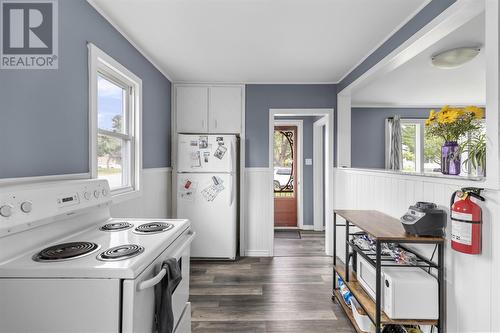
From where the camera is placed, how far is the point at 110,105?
2422 millimetres

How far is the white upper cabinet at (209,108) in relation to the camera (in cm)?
380

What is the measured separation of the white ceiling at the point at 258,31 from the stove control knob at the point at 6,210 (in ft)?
5.37

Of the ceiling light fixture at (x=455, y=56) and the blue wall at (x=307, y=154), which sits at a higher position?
the ceiling light fixture at (x=455, y=56)

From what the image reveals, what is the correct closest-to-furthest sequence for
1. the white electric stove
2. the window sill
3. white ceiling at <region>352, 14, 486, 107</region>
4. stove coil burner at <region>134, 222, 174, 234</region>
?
the white electric stove < stove coil burner at <region>134, 222, 174, 234</region> < the window sill < white ceiling at <region>352, 14, 486, 107</region>

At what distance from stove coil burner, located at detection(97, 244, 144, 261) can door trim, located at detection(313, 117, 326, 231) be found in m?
4.32

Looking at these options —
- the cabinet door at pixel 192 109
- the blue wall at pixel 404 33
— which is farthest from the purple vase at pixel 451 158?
the cabinet door at pixel 192 109

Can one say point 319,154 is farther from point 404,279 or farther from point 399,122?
point 404,279

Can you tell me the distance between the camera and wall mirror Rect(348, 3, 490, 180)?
1678mm

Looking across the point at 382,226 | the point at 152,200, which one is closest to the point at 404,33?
the point at 382,226

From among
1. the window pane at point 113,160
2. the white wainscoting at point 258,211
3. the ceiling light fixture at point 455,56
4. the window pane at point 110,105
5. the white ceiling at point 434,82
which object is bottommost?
the white wainscoting at point 258,211

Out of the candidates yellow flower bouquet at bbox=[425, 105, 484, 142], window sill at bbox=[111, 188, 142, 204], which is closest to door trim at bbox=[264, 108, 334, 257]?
window sill at bbox=[111, 188, 142, 204]

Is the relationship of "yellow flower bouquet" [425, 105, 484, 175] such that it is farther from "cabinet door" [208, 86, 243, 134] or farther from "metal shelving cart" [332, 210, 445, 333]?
"cabinet door" [208, 86, 243, 134]

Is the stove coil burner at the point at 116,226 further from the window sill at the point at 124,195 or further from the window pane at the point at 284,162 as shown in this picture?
the window pane at the point at 284,162

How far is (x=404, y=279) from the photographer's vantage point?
65.3 inches
